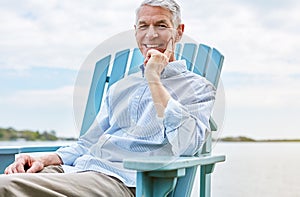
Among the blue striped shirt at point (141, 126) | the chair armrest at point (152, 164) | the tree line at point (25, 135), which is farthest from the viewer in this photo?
the tree line at point (25, 135)

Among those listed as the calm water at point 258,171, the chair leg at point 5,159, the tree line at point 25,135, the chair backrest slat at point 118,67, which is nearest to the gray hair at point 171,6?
the chair backrest slat at point 118,67

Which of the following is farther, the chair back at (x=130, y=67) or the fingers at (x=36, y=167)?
the chair back at (x=130, y=67)

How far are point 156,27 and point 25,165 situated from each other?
616 millimetres

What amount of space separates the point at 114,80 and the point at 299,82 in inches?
39.9

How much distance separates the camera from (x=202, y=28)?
226 cm

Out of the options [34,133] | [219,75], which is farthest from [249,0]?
[34,133]

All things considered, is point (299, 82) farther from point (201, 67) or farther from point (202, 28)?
point (201, 67)

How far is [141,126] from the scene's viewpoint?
145cm

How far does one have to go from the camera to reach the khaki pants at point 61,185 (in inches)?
44.9

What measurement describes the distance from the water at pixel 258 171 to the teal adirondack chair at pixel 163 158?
101 centimetres

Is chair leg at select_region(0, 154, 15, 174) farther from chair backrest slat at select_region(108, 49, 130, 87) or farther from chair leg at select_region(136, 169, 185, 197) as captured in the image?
chair leg at select_region(136, 169, 185, 197)

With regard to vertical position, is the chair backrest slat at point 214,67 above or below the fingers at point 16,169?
above

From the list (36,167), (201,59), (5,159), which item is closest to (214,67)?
(201,59)

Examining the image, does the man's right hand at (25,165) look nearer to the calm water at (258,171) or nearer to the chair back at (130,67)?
the chair back at (130,67)
